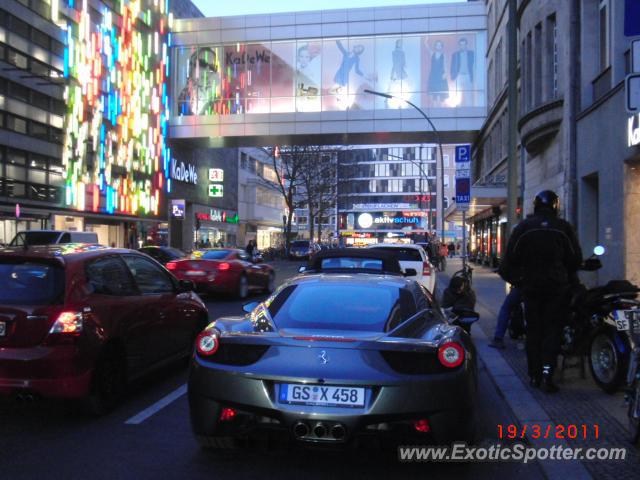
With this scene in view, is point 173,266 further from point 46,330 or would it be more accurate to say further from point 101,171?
point 101,171

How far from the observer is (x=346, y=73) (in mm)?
36906

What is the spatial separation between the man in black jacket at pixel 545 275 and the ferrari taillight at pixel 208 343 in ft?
10.5

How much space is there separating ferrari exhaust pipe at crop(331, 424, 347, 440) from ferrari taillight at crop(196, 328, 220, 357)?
92cm

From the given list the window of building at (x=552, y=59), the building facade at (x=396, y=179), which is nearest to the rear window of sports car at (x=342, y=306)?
the window of building at (x=552, y=59)

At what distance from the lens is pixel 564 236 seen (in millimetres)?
5672

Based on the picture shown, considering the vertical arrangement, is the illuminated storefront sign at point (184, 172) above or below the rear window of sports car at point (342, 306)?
above

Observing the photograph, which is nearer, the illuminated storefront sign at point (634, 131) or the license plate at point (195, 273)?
the illuminated storefront sign at point (634, 131)

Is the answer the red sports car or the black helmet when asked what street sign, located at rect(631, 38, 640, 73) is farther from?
the red sports car

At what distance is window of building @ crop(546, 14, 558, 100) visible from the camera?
55.7 feet

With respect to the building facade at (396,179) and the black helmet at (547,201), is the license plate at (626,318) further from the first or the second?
the building facade at (396,179)

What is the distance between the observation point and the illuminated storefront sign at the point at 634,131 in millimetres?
10547

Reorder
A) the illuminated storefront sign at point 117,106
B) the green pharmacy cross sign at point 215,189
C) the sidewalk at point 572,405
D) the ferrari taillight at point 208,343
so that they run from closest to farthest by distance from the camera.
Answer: the ferrari taillight at point 208,343, the sidewalk at point 572,405, the illuminated storefront sign at point 117,106, the green pharmacy cross sign at point 215,189

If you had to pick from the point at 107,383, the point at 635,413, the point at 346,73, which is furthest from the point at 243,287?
the point at 346,73

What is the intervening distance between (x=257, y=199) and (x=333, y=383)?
224 feet
